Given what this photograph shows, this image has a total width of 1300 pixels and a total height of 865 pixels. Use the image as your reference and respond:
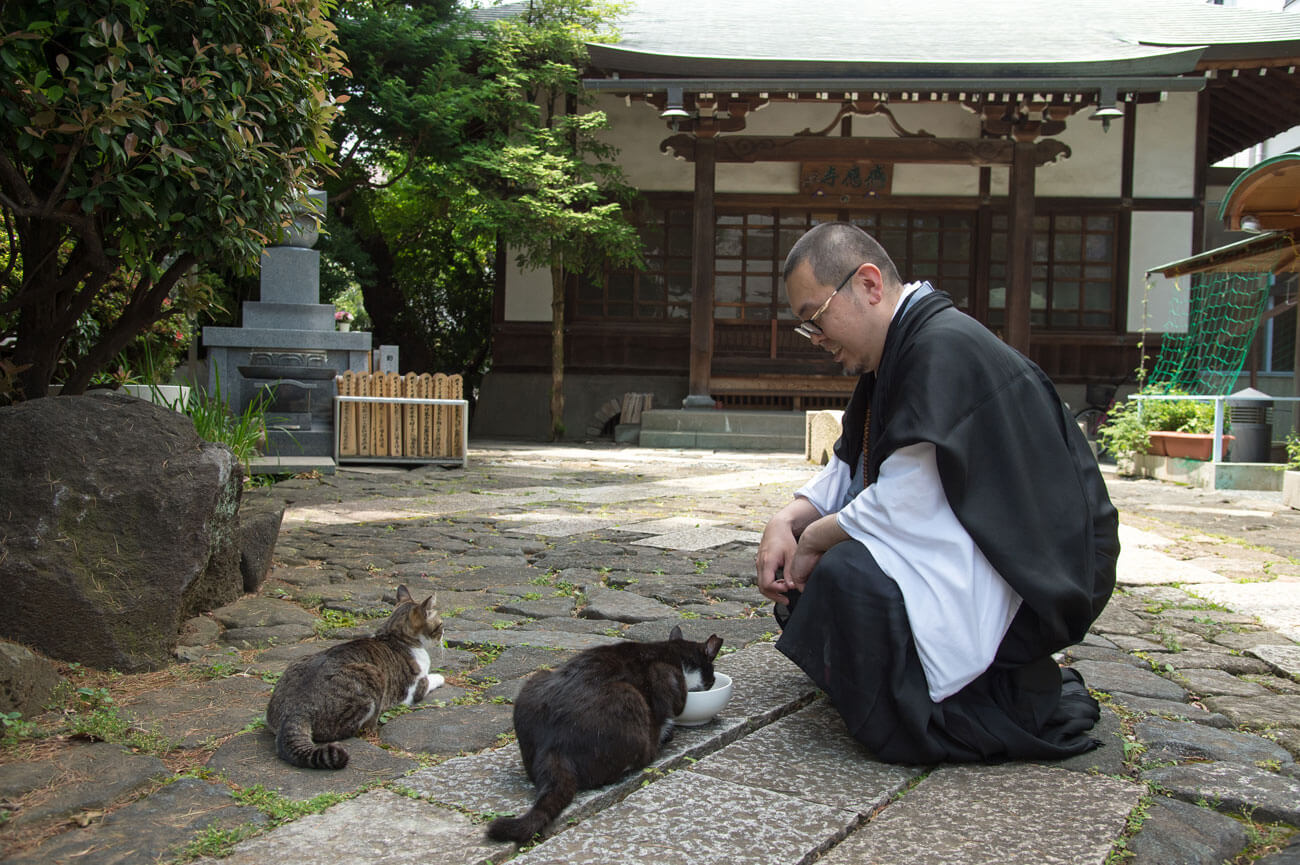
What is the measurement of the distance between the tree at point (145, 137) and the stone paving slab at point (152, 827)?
2061mm

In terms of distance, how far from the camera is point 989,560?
2.26 meters

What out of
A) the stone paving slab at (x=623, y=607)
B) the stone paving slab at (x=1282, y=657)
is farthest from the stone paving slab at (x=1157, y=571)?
the stone paving slab at (x=623, y=607)

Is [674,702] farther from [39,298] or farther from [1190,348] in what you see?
[1190,348]

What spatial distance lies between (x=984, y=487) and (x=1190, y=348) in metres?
14.2

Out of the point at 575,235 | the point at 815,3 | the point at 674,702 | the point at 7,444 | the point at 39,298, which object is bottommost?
the point at 674,702

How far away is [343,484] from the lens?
773 cm

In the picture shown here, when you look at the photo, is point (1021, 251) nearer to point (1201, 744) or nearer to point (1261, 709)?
point (1261, 709)

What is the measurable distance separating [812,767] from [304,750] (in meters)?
1.17

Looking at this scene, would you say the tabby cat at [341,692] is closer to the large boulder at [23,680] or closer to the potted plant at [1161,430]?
the large boulder at [23,680]

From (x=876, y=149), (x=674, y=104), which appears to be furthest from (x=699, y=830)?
(x=876, y=149)

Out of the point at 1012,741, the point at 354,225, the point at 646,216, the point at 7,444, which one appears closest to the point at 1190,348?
the point at 646,216

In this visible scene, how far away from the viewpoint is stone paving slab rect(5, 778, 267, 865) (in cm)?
180

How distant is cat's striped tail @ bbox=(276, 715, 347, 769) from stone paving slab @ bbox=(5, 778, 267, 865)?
17 centimetres

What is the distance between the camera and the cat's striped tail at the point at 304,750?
2230mm
